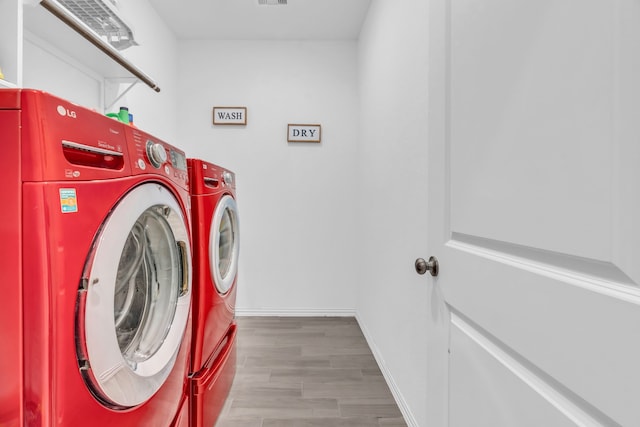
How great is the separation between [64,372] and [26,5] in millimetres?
1263

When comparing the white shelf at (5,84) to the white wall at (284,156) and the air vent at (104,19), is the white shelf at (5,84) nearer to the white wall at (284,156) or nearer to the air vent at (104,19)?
the air vent at (104,19)

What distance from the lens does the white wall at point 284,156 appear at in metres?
2.84

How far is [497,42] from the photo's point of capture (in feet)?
1.89

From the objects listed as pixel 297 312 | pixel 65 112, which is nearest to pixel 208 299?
pixel 65 112

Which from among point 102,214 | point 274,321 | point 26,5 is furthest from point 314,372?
point 26,5

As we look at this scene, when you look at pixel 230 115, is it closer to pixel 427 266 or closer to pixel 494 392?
pixel 427 266

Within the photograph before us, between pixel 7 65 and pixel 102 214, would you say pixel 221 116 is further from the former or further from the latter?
pixel 102 214

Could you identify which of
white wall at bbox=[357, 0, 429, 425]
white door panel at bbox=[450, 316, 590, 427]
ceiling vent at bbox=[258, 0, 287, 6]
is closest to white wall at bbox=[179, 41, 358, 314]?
white wall at bbox=[357, 0, 429, 425]

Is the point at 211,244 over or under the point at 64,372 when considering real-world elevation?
over

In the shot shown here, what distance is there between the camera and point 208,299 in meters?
1.38

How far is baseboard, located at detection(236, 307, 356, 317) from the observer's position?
9.36ft

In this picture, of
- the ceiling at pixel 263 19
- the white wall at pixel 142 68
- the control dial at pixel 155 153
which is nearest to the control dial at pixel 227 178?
the control dial at pixel 155 153

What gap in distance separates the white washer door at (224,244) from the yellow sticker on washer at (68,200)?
80 centimetres

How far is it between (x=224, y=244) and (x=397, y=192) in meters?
1.02
